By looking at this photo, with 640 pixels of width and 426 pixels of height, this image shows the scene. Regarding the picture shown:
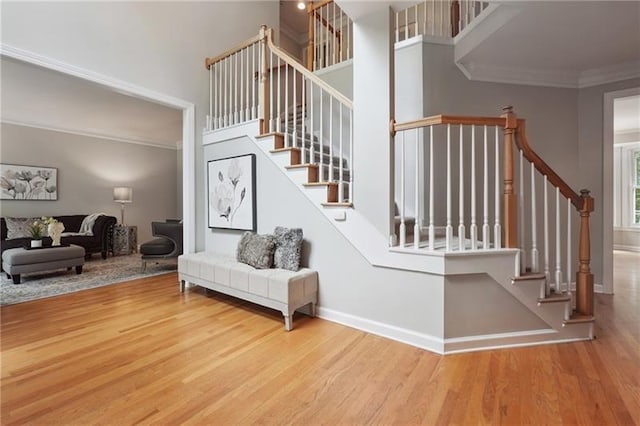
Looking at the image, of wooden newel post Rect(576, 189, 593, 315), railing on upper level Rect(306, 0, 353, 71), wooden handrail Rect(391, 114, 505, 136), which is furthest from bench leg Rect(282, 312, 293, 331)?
railing on upper level Rect(306, 0, 353, 71)

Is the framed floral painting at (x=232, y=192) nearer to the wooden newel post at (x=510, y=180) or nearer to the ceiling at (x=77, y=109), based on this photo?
the ceiling at (x=77, y=109)

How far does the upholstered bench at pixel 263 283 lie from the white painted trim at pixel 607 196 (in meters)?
3.49

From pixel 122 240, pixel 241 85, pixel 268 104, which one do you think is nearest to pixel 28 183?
pixel 122 240

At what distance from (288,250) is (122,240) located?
484 cm

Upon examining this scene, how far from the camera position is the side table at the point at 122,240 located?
5980 mm

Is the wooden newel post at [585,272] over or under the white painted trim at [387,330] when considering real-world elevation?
over

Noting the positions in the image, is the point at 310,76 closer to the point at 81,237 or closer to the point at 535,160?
the point at 535,160

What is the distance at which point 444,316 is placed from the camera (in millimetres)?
2162

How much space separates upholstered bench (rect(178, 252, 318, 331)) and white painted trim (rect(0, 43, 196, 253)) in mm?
897

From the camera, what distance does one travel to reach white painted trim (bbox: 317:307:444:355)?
2.20 meters

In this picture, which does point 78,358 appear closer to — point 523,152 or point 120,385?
point 120,385

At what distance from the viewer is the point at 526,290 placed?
2.24m

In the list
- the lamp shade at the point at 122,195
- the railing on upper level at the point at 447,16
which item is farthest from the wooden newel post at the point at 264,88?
the lamp shade at the point at 122,195

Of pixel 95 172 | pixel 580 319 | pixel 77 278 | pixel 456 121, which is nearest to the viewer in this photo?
pixel 456 121
